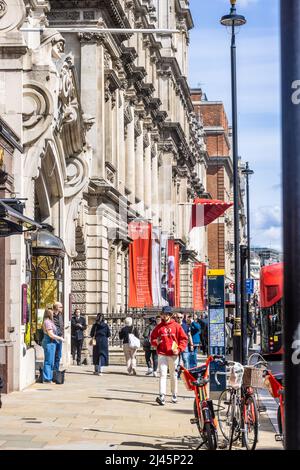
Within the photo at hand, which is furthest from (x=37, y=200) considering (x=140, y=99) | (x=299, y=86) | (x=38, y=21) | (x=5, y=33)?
Result: (x=140, y=99)

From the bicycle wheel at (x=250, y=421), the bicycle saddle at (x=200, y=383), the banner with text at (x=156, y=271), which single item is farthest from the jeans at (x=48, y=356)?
the banner with text at (x=156, y=271)

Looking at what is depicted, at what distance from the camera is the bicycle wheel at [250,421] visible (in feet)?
37.9

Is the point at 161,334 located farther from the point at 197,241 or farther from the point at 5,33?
the point at 197,241

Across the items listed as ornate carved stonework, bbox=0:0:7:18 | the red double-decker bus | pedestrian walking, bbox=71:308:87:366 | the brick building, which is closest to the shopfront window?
pedestrian walking, bbox=71:308:87:366

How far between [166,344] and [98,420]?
3.34 meters

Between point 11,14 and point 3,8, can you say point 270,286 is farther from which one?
point 3,8

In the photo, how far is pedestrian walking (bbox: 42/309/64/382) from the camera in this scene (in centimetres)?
2169

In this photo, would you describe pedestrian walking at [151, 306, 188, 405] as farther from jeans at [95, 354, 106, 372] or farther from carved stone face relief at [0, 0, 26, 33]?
jeans at [95, 354, 106, 372]

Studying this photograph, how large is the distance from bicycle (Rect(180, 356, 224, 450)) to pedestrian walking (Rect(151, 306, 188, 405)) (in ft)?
16.4

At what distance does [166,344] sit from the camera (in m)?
18.2

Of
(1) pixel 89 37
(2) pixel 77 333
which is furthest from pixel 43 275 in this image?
(1) pixel 89 37

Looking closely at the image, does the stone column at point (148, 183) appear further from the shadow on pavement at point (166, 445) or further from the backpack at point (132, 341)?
the shadow on pavement at point (166, 445)

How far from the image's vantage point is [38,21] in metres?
24.0

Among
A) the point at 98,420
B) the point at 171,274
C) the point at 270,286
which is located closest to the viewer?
the point at 98,420
